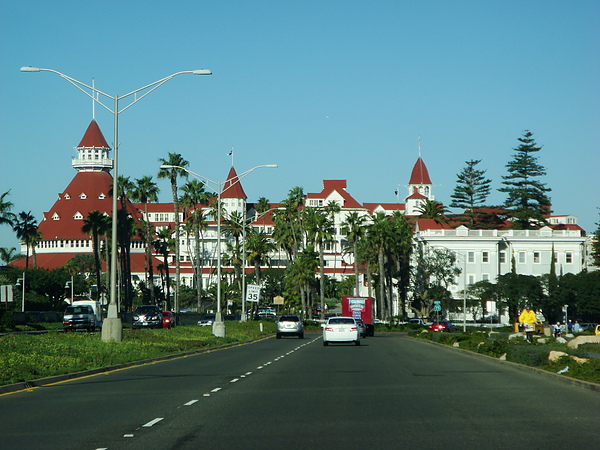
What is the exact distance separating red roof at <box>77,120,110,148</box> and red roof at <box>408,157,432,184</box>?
6771cm

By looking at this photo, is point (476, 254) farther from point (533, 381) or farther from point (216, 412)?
point (216, 412)

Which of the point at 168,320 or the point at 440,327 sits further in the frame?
the point at 440,327

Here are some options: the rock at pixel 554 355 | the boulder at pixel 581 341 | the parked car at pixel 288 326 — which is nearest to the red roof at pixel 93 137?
the parked car at pixel 288 326

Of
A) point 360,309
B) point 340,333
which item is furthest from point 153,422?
point 360,309

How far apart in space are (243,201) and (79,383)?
172812mm

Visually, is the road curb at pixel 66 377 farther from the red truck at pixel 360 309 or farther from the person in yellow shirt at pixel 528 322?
the red truck at pixel 360 309

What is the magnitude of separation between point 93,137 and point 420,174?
7175 cm

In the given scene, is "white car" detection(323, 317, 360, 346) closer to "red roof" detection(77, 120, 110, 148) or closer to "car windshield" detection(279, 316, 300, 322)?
"car windshield" detection(279, 316, 300, 322)

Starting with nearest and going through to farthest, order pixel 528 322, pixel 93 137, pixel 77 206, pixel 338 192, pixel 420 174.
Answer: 1. pixel 528 322
2. pixel 77 206
3. pixel 93 137
4. pixel 338 192
5. pixel 420 174

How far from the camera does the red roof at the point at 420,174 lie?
193875 millimetres

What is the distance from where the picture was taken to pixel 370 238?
101 m

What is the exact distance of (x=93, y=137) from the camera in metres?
181

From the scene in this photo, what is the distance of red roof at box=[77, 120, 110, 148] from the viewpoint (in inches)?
7082

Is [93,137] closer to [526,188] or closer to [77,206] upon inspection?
[77,206]
